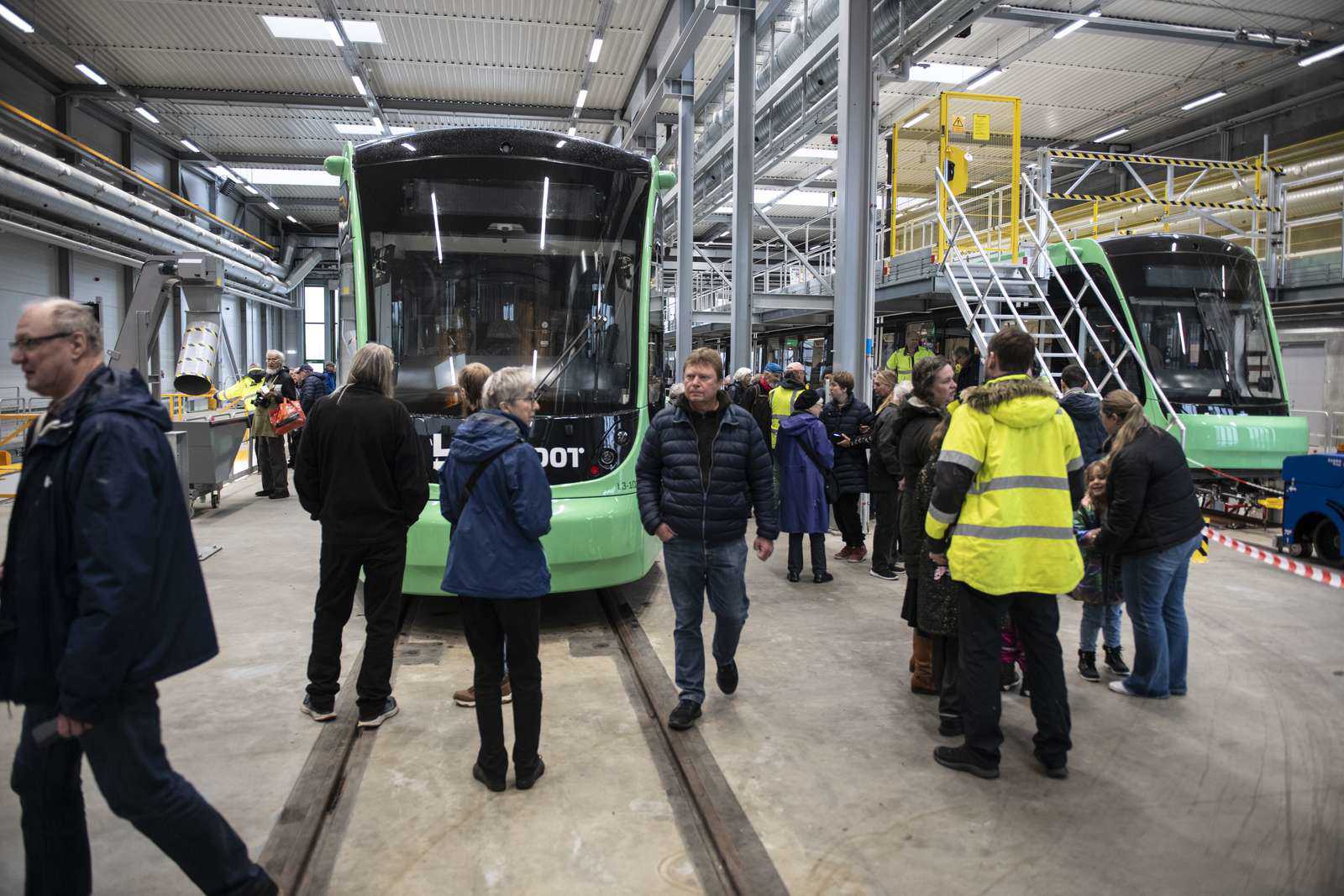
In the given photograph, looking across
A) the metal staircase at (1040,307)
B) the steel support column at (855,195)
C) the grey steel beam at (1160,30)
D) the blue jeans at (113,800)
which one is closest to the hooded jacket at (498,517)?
the blue jeans at (113,800)

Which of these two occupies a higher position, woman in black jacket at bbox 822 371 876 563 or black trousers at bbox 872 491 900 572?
woman in black jacket at bbox 822 371 876 563

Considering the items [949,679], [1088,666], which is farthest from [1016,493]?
[1088,666]

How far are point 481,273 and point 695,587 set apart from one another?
2698mm

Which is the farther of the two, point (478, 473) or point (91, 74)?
point (91, 74)

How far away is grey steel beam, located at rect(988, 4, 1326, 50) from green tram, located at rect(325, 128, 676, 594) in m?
8.97

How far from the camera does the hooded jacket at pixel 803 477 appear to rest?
7004 millimetres

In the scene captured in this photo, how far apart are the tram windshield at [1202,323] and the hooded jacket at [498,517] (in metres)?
8.96

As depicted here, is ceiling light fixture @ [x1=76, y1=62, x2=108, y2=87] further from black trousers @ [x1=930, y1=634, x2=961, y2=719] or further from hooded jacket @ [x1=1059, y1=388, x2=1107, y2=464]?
black trousers @ [x1=930, y1=634, x2=961, y2=719]

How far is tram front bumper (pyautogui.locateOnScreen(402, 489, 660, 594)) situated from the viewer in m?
5.29

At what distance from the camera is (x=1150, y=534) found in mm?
4371

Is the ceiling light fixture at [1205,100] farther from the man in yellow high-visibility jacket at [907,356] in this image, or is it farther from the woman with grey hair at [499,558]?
the woman with grey hair at [499,558]

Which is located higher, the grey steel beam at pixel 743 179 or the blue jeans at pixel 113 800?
the grey steel beam at pixel 743 179

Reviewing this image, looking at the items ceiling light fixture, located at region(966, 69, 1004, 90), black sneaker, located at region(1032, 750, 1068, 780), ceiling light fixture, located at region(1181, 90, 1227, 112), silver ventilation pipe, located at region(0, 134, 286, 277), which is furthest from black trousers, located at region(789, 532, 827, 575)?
ceiling light fixture, located at region(1181, 90, 1227, 112)

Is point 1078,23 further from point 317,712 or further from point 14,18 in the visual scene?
point 14,18
